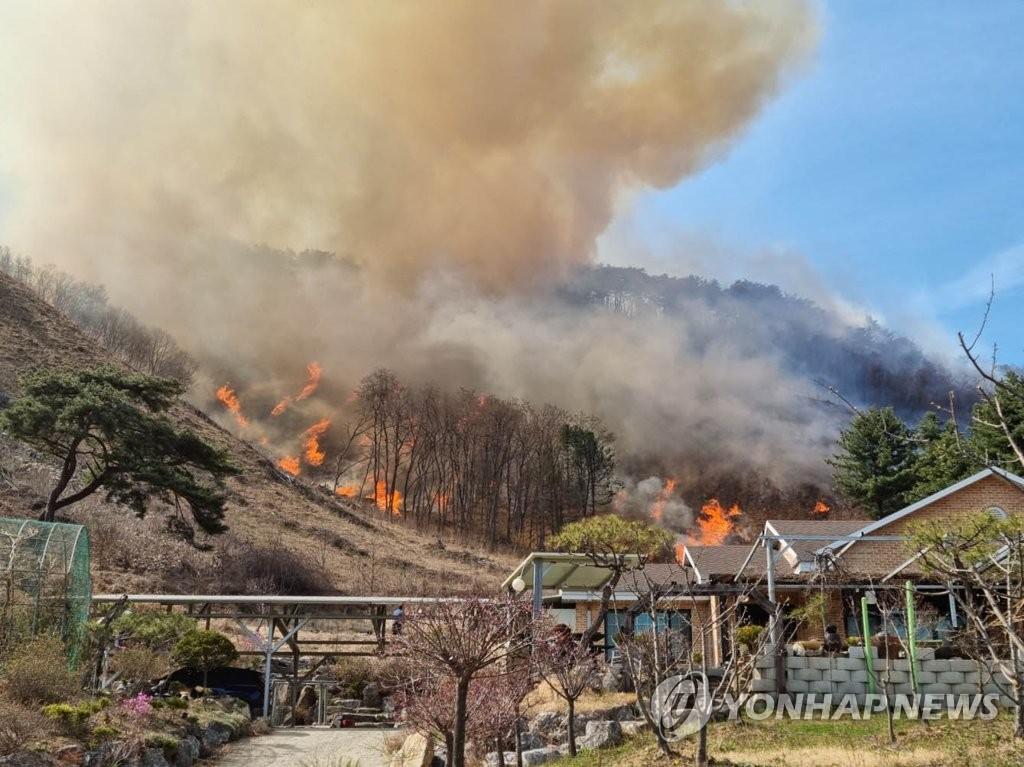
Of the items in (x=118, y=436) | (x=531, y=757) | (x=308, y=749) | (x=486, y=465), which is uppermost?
(x=486, y=465)

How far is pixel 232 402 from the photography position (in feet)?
316

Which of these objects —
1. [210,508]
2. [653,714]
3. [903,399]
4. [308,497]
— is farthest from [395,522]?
[903,399]

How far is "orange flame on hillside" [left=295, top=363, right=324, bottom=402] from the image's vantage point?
329ft

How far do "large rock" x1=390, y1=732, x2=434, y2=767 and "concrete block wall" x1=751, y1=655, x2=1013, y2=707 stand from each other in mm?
7249

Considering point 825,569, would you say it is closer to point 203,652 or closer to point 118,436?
point 203,652

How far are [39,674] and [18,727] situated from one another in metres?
2.49

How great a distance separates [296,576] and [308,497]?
19.4m

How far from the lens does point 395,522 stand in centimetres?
6869

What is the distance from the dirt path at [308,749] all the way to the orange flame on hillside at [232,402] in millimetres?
75406

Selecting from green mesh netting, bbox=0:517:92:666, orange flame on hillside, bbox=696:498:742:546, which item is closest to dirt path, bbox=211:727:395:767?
green mesh netting, bbox=0:517:92:666

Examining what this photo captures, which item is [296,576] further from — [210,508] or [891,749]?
[891,749]

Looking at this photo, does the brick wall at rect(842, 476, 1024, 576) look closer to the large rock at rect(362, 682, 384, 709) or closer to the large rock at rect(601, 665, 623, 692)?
the large rock at rect(601, 665, 623, 692)

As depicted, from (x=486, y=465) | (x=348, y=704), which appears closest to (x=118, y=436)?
(x=348, y=704)

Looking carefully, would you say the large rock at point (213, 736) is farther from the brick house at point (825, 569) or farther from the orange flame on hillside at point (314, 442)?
the orange flame on hillside at point (314, 442)
